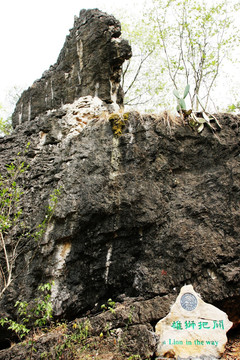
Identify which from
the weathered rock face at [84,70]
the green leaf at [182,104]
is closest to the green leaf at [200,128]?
the green leaf at [182,104]

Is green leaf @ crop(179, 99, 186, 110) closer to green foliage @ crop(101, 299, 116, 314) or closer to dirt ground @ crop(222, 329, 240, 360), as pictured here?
green foliage @ crop(101, 299, 116, 314)

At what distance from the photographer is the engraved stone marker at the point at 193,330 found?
4.17 metres

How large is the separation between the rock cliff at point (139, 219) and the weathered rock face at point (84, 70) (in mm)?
1806

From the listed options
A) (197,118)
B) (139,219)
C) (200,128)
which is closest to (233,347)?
(139,219)

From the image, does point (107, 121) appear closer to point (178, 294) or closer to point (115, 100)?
point (115, 100)

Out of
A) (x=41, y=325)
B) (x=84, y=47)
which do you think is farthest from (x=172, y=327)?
(x=84, y=47)

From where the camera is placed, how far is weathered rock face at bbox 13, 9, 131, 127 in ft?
26.0

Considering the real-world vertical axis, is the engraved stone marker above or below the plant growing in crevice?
below

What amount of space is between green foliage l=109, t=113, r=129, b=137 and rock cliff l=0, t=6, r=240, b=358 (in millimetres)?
103

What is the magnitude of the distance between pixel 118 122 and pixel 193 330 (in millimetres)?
4005

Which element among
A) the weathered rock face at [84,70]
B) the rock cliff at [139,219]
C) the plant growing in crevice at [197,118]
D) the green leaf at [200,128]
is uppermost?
the weathered rock face at [84,70]

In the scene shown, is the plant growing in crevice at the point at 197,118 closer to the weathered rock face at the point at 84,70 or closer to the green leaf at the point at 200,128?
the green leaf at the point at 200,128

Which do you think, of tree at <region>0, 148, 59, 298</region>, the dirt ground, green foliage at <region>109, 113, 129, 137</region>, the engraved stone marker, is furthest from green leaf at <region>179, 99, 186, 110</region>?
the dirt ground

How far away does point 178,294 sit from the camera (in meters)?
4.84
